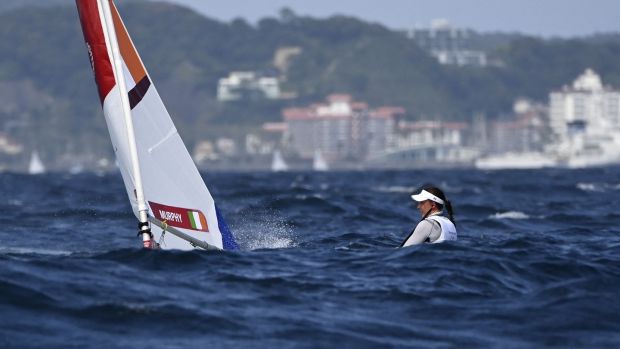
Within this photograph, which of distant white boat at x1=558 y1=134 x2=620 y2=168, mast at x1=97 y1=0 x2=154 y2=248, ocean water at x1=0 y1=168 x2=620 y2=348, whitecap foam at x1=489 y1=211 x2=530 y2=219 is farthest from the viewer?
distant white boat at x1=558 y1=134 x2=620 y2=168

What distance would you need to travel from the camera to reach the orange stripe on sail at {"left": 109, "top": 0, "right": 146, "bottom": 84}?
559 inches

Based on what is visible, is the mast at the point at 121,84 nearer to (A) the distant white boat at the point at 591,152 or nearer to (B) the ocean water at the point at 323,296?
(B) the ocean water at the point at 323,296

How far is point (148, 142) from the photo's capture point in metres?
14.4

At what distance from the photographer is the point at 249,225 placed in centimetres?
2441

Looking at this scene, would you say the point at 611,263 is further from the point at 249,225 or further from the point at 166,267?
the point at 249,225

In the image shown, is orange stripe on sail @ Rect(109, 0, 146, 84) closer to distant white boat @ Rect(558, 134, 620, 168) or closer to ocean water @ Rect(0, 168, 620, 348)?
ocean water @ Rect(0, 168, 620, 348)

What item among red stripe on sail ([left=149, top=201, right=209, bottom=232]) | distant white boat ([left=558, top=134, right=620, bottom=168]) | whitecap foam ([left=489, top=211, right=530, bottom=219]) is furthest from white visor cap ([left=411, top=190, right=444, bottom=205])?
distant white boat ([left=558, top=134, right=620, bottom=168])

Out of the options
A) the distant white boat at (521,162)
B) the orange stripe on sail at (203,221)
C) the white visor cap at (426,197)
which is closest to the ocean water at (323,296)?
the orange stripe on sail at (203,221)

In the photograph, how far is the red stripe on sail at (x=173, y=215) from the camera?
1440 centimetres

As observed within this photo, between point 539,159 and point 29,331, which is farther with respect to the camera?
point 539,159

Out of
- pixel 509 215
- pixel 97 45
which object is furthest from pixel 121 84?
pixel 509 215

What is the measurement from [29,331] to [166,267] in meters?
2.89

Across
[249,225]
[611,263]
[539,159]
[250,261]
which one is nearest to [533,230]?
[249,225]

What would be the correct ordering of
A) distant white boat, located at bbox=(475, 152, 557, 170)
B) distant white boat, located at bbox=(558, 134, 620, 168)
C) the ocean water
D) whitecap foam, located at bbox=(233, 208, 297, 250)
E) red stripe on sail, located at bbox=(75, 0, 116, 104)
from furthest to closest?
distant white boat, located at bbox=(475, 152, 557, 170), distant white boat, located at bbox=(558, 134, 620, 168), whitecap foam, located at bbox=(233, 208, 297, 250), red stripe on sail, located at bbox=(75, 0, 116, 104), the ocean water
